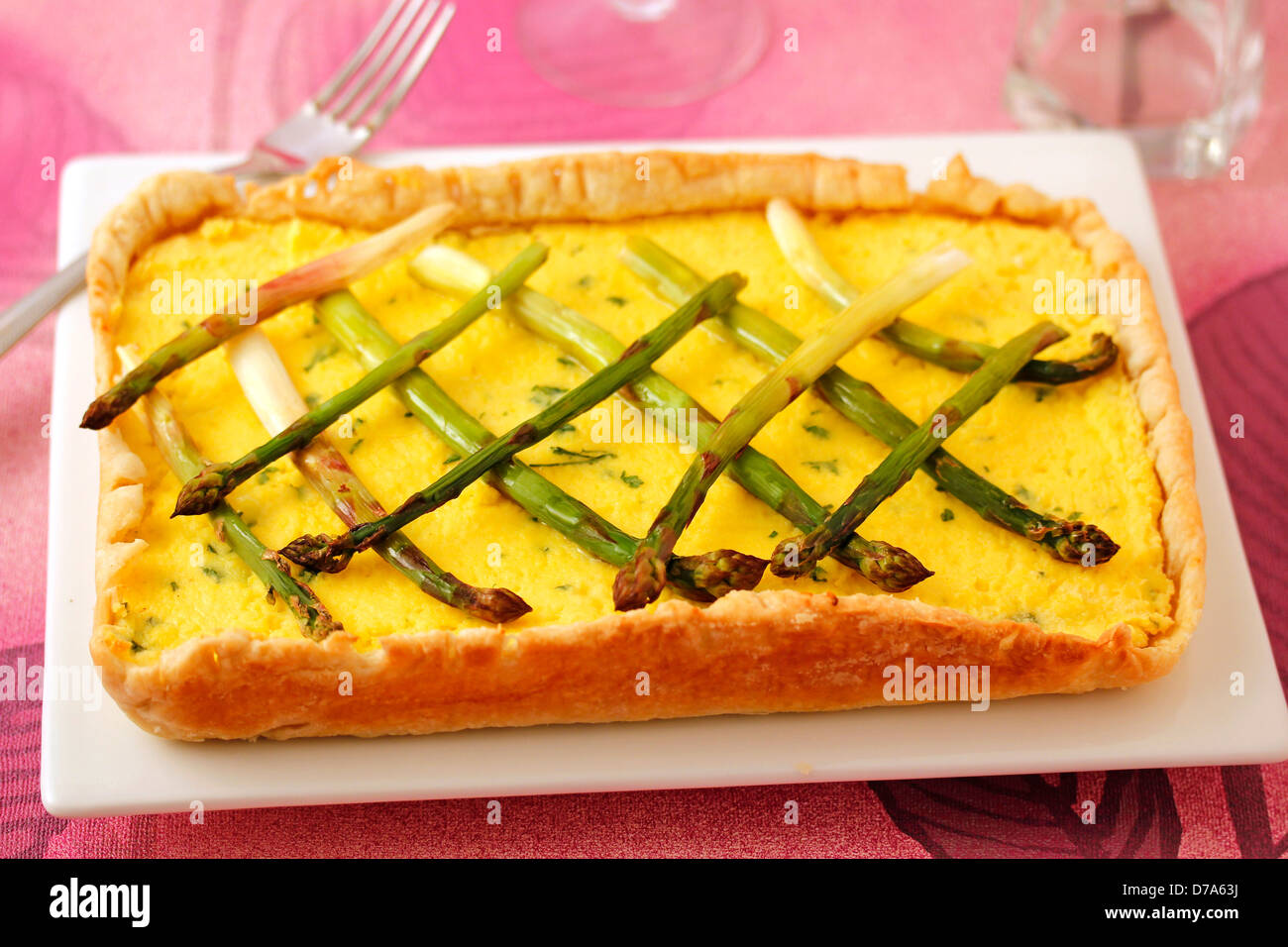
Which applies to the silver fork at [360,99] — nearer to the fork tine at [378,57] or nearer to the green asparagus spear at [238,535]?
the fork tine at [378,57]

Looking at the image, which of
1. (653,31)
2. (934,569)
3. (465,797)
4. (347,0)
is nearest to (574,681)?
(465,797)

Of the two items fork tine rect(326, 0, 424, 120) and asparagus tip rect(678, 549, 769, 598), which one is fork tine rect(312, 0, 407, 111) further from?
asparagus tip rect(678, 549, 769, 598)

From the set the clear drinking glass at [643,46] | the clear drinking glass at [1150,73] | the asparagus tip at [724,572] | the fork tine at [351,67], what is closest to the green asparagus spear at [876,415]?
the asparagus tip at [724,572]

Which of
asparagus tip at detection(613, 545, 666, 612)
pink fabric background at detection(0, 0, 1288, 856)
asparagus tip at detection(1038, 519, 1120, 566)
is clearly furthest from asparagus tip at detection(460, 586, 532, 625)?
asparagus tip at detection(1038, 519, 1120, 566)

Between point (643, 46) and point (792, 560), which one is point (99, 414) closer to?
point (792, 560)

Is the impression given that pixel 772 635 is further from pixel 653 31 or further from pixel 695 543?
pixel 653 31
